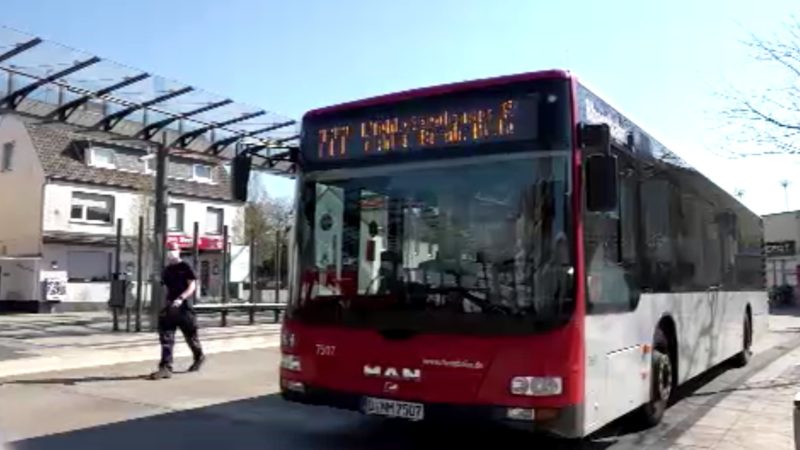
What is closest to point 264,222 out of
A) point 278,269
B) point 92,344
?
point 278,269

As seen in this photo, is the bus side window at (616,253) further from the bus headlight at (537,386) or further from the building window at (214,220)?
the building window at (214,220)

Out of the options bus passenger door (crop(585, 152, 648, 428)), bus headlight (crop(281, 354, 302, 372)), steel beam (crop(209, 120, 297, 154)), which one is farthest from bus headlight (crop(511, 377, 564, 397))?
steel beam (crop(209, 120, 297, 154))

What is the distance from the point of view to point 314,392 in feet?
21.9

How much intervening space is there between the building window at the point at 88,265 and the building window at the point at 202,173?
23.8 feet

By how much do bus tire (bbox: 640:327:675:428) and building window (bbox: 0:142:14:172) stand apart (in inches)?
1348

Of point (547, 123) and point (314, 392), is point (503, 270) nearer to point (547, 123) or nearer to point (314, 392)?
point (547, 123)

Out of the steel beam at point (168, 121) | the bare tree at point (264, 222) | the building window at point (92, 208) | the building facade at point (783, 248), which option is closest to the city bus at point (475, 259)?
the steel beam at point (168, 121)

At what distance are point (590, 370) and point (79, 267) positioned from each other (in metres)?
32.5

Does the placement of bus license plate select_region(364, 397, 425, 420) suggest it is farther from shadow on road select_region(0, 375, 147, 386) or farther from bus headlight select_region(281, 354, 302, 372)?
shadow on road select_region(0, 375, 147, 386)

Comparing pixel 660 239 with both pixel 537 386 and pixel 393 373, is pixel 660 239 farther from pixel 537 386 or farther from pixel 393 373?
pixel 393 373

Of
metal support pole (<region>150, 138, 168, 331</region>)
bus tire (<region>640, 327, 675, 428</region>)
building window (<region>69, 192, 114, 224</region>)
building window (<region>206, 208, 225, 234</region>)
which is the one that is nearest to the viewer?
bus tire (<region>640, 327, 675, 428</region>)

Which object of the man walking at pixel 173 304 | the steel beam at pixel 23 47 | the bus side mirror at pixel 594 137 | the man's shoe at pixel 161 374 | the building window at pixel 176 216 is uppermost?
the steel beam at pixel 23 47

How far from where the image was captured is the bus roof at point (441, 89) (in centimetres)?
616

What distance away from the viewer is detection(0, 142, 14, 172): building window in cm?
3612
